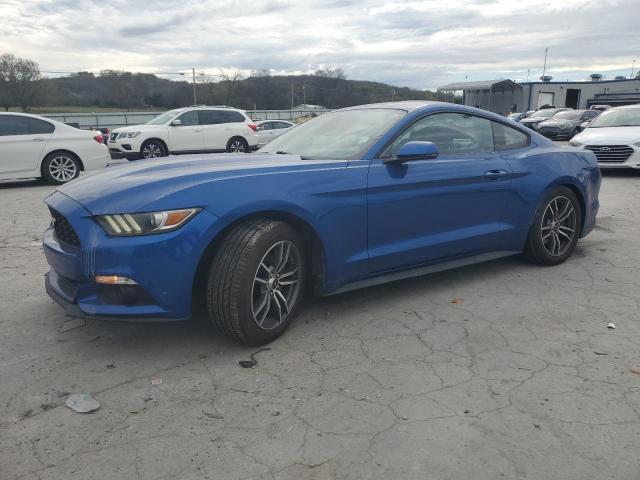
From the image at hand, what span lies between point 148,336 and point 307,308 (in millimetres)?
1123

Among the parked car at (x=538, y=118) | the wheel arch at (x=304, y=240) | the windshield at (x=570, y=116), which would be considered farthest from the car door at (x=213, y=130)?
the parked car at (x=538, y=118)

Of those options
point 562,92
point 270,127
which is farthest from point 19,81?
point 562,92

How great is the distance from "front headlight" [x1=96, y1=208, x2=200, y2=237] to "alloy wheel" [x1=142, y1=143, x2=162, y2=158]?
13050 mm

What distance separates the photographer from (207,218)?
2975mm

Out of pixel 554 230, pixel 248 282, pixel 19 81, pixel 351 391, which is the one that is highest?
pixel 19 81

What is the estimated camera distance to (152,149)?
1552cm

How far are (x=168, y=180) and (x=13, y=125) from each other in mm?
8778

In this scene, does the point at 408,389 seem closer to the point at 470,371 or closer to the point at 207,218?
the point at 470,371

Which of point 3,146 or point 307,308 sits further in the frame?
point 3,146

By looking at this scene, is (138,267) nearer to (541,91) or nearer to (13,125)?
(13,125)

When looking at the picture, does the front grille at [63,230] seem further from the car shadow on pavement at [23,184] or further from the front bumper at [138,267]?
the car shadow on pavement at [23,184]

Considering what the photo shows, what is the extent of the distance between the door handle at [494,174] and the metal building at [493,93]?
51.7 m

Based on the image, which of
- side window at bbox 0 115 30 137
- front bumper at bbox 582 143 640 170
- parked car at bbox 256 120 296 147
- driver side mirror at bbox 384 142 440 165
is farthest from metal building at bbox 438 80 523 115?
driver side mirror at bbox 384 142 440 165

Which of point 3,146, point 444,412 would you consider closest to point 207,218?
point 444,412
